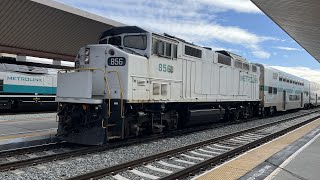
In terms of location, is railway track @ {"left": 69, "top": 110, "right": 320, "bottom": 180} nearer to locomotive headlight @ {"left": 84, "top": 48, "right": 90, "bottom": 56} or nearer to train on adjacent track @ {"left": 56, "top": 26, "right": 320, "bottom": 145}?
train on adjacent track @ {"left": 56, "top": 26, "right": 320, "bottom": 145}

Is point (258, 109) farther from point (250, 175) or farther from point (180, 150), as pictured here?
point (250, 175)

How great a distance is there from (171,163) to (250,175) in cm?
207

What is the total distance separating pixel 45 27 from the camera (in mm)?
21406

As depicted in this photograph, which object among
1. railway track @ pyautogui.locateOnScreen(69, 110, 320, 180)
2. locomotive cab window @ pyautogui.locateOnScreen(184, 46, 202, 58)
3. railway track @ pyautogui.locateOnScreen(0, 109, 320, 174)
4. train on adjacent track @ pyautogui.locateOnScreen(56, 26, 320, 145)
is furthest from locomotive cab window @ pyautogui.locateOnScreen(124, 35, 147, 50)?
railway track @ pyautogui.locateOnScreen(69, 110, 320, 180)

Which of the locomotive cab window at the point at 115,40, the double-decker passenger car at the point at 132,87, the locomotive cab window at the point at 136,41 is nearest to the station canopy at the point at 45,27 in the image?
the locomotive cab window at the point at 115,40

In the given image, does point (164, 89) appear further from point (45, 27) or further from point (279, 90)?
point (279, 90)

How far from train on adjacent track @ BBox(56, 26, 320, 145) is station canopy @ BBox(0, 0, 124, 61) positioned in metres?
9.22

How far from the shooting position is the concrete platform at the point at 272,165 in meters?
6.49

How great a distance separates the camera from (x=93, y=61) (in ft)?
33.8

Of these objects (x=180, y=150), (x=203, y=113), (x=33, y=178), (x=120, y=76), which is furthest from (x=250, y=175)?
(x=203, y=113)

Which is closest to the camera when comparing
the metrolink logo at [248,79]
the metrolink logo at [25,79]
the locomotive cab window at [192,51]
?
the locomotive cab window at [192,51]

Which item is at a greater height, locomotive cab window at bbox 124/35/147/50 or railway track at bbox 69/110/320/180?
locomotive cab window at bbox 124/35/147/50

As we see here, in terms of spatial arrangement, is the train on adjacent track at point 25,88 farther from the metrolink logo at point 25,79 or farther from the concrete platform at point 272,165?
the concrete platform at point 272,165

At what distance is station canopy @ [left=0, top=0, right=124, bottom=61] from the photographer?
1905 cm
